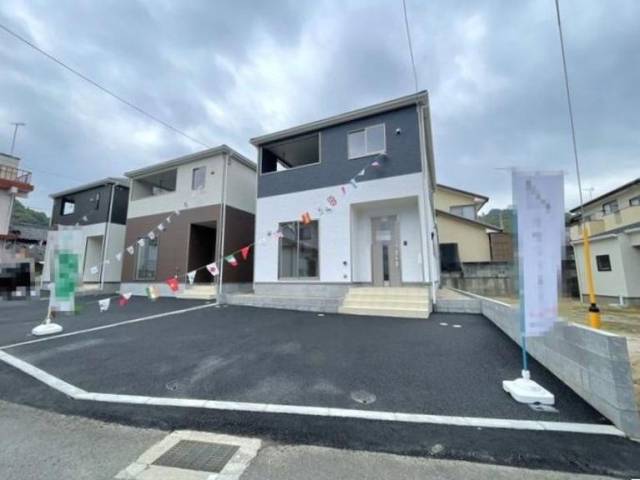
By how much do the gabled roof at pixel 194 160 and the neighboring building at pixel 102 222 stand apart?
8.22ft

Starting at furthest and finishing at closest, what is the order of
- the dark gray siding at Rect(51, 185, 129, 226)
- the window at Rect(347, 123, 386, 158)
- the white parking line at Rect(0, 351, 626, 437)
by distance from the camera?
the dark gray siding at Rect(51, 185, 129, 226) → the window at Rect(347, 123, 386, 158) → the white parking line at Rect(0, 351, 626, 437)

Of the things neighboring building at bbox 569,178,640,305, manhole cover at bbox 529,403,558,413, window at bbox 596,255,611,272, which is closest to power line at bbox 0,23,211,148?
manhole cover at bbox 529,403,558,413

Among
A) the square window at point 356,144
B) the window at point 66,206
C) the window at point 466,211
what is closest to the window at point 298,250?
the square window at point 356,144

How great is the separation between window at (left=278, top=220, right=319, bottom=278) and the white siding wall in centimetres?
21

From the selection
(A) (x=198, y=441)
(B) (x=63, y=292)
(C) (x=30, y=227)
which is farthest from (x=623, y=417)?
(C) (x=30, y=227)

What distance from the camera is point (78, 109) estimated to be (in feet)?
25.6

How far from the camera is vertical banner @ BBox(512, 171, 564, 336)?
246cm

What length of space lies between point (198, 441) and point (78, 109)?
9.88 m

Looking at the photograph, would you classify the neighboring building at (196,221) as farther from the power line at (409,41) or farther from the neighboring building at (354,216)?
the power line at (409,41)

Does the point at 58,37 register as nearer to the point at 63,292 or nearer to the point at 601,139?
the point at 63,292

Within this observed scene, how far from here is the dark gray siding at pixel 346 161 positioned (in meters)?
7.77

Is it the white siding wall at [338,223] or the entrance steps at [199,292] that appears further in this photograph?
the entrance steps at [199,292]

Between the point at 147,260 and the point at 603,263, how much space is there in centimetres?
1929

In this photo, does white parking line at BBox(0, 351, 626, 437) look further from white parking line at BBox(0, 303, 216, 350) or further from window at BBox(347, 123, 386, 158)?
window at BBox(347, 123, 386, 158)
